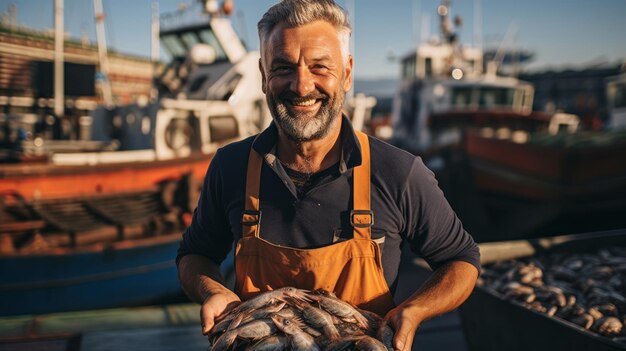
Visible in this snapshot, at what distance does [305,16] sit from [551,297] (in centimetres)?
291

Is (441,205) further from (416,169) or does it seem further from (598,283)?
(598,283)

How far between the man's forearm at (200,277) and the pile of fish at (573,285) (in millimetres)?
2276

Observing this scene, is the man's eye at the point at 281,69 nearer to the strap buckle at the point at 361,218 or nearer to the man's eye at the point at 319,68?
the man's eye at the point at 319,68

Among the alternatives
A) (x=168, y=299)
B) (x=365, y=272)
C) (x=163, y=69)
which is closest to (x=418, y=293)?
(x=365, y=272)

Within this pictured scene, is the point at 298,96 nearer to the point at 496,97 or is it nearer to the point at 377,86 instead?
the point at 496,97

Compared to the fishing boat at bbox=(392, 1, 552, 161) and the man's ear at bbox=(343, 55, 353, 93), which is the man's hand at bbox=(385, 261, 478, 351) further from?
the fishing boat at bbox=(392, 1, 552, 161)

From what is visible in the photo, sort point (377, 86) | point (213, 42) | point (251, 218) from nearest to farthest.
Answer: point (251, 218)
point (213, 42)
point (377, 86)

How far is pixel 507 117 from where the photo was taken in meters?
15.4

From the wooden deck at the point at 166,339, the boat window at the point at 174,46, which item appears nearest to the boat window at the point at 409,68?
the boat window at the point at 174,46

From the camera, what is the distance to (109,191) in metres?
7.53

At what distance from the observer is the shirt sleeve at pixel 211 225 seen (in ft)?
6.93

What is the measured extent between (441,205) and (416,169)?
0.17 m

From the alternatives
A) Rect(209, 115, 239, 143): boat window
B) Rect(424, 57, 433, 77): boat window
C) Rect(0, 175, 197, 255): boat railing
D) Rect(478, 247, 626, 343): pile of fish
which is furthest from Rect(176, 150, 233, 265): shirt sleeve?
Rect(424, 57, 433, 77): boat window

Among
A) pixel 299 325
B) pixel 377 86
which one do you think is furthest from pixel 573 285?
pixel 377 86
